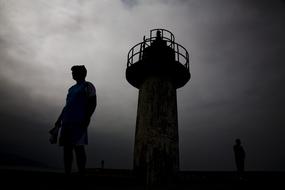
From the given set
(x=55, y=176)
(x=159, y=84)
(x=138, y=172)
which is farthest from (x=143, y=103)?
(x=55, y=176)

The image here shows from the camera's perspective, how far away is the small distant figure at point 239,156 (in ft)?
33.2

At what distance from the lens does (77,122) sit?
378 cm

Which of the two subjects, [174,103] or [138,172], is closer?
[138,172]

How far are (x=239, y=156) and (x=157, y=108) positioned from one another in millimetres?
4375

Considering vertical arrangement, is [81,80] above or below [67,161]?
above

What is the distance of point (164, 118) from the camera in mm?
10312

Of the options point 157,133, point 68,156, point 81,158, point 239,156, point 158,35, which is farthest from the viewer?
point 158,35

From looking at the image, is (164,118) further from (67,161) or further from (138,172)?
(67,161)

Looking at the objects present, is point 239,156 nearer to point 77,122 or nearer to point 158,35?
point 158,35

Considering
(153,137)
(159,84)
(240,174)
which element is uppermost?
(159,84)

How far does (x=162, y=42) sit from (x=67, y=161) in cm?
944

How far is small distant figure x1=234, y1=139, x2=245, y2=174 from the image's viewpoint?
10.1 metres

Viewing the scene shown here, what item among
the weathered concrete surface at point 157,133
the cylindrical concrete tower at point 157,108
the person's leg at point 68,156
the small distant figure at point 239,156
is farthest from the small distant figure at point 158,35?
the person's leg at point 68,156

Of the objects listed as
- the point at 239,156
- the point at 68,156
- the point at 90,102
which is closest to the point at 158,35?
the point at 239,156
